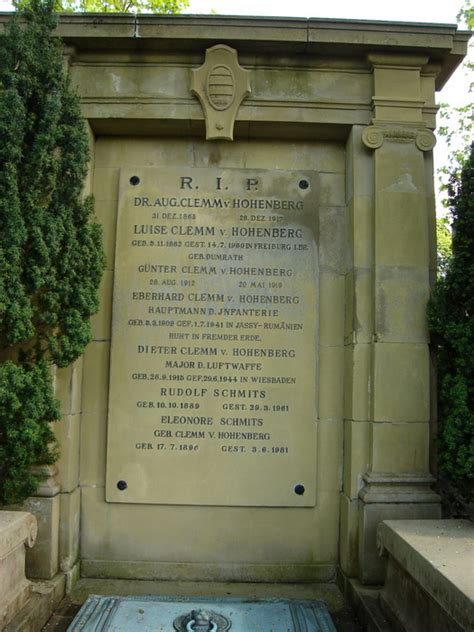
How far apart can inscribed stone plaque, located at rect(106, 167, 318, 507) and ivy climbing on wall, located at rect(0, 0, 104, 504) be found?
57cm

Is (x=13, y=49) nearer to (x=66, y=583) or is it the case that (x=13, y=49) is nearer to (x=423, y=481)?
(x=66, y=583)

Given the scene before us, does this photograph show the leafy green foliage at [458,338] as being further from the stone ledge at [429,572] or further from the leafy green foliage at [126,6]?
the leafy green foliage at [126,6]

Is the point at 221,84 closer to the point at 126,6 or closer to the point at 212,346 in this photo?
the point at 212,346

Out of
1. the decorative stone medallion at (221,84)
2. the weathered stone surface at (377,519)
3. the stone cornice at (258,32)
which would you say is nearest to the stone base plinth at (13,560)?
the weathered stone surface at (377,519)

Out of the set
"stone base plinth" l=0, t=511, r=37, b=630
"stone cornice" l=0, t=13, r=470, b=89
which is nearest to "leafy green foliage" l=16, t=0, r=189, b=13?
"stone cornice" l=0, t=13, r=470, b=89

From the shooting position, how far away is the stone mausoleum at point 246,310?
4.69m

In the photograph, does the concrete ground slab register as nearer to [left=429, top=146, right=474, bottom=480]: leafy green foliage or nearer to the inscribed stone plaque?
the inscribed stone plaque

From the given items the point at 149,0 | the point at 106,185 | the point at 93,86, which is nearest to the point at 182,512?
the point at 106,185

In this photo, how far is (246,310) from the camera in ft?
16.1

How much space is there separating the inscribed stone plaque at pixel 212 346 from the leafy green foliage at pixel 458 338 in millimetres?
1055

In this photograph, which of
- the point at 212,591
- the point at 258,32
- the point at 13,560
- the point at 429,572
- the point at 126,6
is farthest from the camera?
the point at 126,6

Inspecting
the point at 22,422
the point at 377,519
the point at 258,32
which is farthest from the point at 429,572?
the point at 258,32

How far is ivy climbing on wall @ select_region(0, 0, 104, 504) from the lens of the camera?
3.91 meters

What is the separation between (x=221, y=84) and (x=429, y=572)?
4006 millimetres
